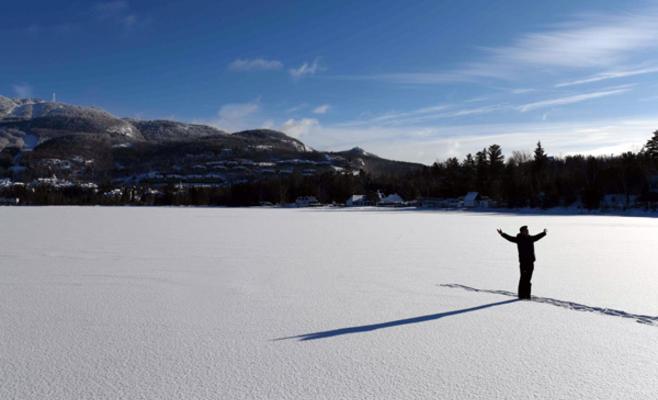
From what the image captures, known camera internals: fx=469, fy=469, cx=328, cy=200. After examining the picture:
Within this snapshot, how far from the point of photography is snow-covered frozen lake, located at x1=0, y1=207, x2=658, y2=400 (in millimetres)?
4750

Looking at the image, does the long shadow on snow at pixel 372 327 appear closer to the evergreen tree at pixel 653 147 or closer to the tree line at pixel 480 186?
the tree line at pixel 480 186

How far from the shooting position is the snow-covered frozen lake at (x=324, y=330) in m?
4.75

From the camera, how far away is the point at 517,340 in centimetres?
624

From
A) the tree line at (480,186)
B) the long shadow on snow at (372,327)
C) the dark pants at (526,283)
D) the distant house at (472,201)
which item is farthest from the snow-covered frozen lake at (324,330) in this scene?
the distant house at (472,201)

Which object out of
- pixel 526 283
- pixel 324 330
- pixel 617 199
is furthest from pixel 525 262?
pixel 617 199

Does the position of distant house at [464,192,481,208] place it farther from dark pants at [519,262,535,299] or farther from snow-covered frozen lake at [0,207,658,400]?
dark pants at [519,262,535,299]

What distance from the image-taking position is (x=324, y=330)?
22.0 feet

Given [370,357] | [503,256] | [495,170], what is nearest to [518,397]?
[370,357]

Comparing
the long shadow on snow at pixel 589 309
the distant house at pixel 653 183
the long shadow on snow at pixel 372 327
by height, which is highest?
the distant house at pixel 653 183

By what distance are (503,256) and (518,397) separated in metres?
11.3

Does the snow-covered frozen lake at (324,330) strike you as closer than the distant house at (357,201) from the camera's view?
Yes

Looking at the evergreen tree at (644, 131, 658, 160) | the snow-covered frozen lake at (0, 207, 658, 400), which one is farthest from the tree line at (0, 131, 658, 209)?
the snow-covered frozen lake at (0, 207, 658, 400)

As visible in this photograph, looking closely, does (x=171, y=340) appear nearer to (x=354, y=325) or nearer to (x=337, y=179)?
(x=354, y=325)

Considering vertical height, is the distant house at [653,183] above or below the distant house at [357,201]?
above
